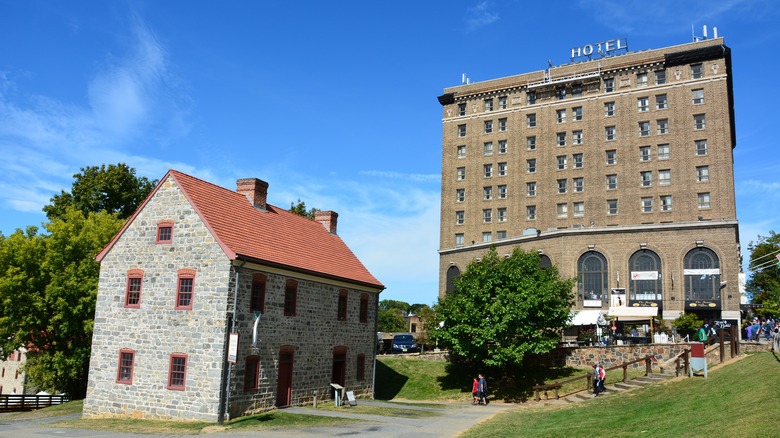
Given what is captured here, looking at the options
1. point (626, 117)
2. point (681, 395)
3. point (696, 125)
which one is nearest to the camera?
point (681, 395)

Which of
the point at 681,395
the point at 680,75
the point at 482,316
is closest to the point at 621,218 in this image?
the point at 680,75

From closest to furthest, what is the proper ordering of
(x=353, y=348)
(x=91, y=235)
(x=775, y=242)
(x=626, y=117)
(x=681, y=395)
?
(x=681, y=395)
(x=353, y=348)
(x=91, y=235)
(x=626, y=117)
(x=775, y=242)

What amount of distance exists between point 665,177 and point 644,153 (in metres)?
3.08

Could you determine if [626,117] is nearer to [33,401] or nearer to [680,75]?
[680,75]

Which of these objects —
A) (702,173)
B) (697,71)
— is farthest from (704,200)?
(697,71)

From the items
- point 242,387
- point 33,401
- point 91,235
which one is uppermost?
point 91,235

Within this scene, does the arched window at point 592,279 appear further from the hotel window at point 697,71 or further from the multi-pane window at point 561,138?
the hotel window at point 697,71

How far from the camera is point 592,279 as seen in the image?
191 ft

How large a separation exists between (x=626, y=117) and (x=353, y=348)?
40.5 metres

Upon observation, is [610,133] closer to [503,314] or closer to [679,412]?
[503,314]

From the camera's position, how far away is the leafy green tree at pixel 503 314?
34.8 metres

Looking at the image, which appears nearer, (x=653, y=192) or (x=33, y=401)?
(x=33, y=401)

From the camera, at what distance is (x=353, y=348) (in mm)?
35250

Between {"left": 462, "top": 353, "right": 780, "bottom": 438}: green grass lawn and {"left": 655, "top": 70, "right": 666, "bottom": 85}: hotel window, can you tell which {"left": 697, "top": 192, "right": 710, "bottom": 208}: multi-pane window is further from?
{"left": 462, "top": 353, "right": 780, "bottom": 438}: green grass lawn
